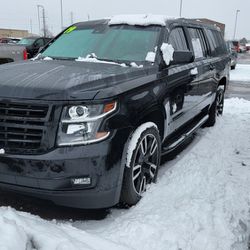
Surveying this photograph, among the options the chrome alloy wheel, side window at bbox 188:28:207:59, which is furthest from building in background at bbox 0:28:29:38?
the chrome alloy wheel

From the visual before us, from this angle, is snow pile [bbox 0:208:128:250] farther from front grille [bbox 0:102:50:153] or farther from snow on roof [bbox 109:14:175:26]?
snow on roof [bbox 109:14:175:26]

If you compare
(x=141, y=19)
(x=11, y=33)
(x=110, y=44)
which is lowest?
(x=11, y=33)

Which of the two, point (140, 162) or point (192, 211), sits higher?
point (140, 162)

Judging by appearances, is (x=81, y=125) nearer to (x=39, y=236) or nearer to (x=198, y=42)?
(x=39, y=236)

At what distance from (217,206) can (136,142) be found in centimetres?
105

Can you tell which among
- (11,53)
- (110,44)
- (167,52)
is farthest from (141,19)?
(11,53)

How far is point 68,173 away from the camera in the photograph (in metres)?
2.99

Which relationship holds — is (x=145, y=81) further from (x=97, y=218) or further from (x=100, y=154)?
(x=97, y=218)

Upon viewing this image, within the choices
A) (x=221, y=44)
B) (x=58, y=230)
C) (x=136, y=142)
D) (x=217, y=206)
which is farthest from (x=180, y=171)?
(x=221, y=44)

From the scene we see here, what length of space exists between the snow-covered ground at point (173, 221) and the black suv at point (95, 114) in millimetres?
223

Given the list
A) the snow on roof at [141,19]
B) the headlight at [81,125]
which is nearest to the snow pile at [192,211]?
the headlight at [81,125]

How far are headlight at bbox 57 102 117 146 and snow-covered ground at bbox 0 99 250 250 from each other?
2.26 feet

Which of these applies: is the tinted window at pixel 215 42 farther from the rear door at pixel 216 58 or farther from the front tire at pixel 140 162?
the front tire at pixel 140 162

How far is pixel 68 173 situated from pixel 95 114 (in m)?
0.52
